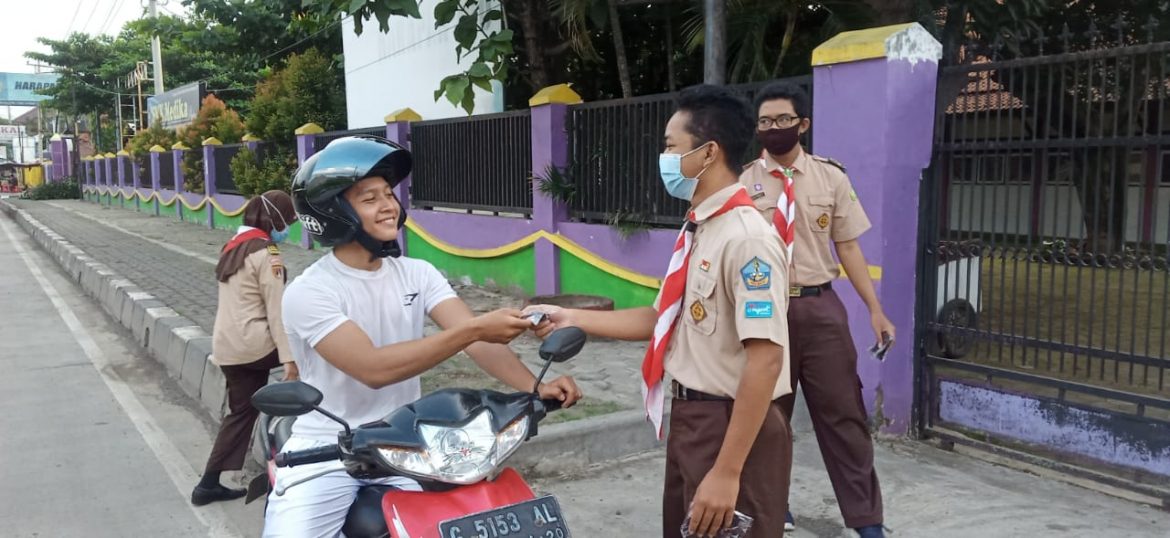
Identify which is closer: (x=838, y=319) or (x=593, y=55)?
(x=838, y=319)

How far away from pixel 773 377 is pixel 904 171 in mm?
3166

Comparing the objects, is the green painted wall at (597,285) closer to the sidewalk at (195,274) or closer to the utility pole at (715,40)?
the sidewalk at (195,274)

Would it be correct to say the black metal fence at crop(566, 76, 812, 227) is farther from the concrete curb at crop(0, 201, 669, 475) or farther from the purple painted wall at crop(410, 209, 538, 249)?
the concrete curb at crop(0, 201, 669, 475)

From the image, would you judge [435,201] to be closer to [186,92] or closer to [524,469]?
[524,469]

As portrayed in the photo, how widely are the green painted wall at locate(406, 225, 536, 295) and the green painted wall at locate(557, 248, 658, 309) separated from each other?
22.9 inches

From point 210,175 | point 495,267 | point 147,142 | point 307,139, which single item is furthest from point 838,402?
point 147,142

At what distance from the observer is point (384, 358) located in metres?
2.18

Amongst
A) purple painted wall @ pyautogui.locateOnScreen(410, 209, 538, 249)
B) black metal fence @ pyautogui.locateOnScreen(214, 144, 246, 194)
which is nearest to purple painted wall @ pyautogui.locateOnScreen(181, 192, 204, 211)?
black metal fence @ pyautogui.locateOnScreen(214, 144, 246, 194)

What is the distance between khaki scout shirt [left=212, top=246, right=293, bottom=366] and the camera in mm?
4320

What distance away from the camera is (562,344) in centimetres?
218

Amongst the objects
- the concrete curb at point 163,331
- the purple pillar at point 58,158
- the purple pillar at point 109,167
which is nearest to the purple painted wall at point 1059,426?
the concrete curb at point 163,331

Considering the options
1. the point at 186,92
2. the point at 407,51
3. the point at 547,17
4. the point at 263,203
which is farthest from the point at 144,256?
the point at 186,92

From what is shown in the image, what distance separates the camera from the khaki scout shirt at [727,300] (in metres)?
2.13

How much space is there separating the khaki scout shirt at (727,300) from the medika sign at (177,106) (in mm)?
28532
